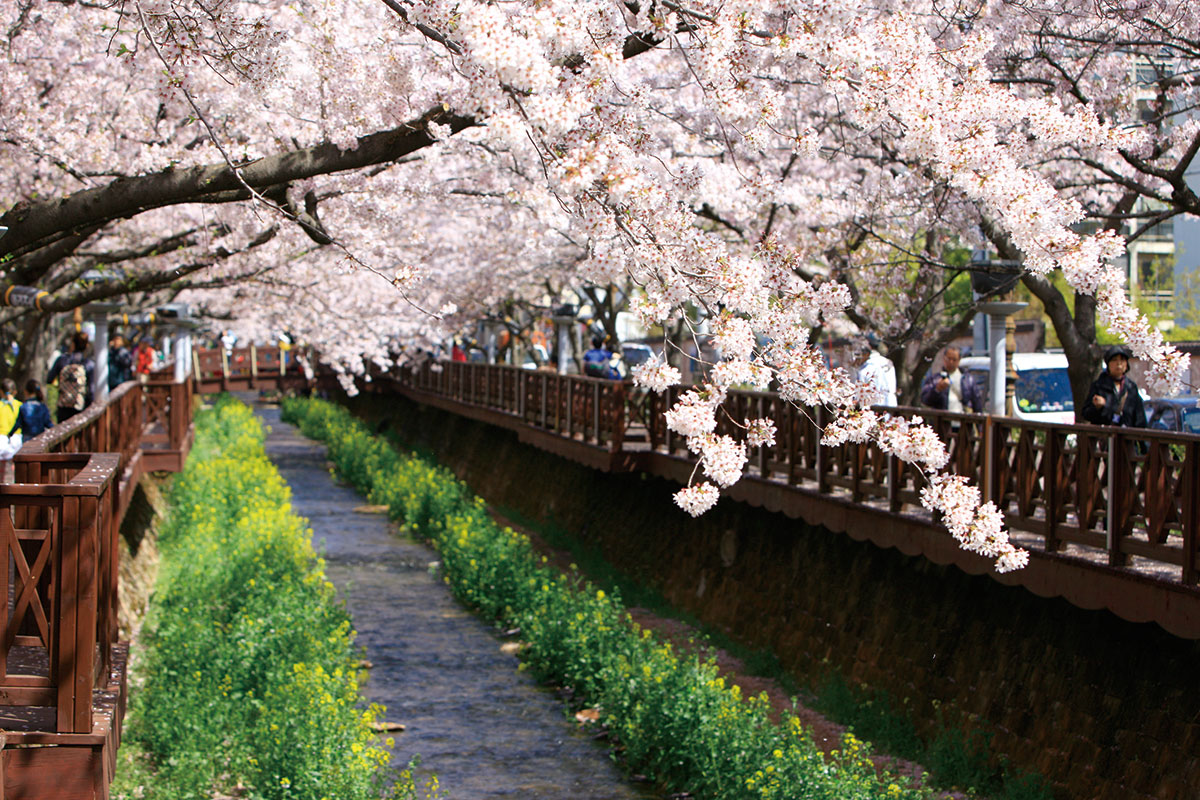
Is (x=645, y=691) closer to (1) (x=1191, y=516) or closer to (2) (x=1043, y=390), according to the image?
(1) (x=1191, y=516)

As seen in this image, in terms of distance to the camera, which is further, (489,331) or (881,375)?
(489,331)

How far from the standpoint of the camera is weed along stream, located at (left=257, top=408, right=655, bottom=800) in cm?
1259

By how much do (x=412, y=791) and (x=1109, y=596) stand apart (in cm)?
556

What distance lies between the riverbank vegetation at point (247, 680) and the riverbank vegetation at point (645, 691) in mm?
2535

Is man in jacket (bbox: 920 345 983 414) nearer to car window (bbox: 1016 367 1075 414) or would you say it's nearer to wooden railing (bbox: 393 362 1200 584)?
car window (bbox: 1016 367 1075 414)

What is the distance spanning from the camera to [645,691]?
12.9 meters

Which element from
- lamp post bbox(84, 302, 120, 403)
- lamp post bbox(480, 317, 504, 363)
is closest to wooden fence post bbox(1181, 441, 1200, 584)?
lamp post bbox(84, 302, 120, 403)

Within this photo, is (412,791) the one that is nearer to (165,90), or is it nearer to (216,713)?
(216,713)

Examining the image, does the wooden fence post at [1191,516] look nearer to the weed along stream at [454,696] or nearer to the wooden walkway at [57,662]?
the weed along stream at [454,696]

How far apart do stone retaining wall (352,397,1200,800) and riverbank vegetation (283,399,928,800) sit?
1015 millimetres

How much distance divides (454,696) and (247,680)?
108 inches

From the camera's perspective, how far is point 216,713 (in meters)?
12.5

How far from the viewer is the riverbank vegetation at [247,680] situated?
1055 centimetres

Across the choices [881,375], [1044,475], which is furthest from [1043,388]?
[1044,475]
